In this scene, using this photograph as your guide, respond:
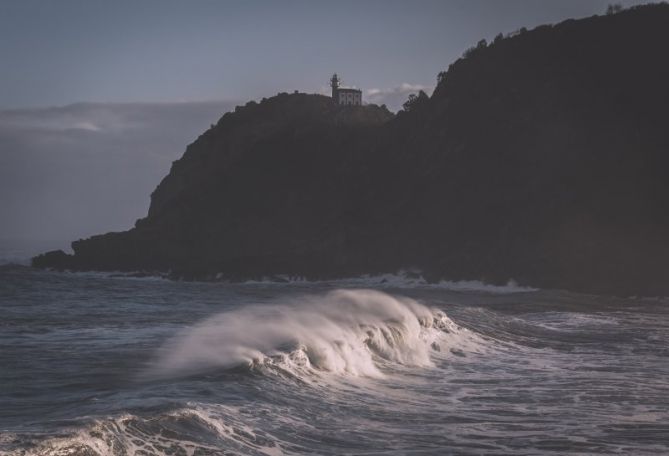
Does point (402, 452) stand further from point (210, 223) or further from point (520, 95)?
point (210, 223)

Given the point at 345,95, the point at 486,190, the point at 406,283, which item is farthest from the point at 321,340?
the point at 345,95

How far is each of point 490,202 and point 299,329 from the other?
4854cm

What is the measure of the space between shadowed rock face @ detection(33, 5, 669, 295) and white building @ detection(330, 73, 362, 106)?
1062 centimetres

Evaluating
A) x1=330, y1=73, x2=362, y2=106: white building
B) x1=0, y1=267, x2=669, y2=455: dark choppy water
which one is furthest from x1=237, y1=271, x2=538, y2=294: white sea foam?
x1=330, y1=73, x2=362, y2=106: white building

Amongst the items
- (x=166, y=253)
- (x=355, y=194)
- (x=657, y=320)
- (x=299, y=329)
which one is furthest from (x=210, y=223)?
(x=299, y=329)

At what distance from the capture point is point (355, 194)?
79.4 meters

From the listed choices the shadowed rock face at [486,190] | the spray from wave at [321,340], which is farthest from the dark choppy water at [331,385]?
the shadowed rock face at [486,190]

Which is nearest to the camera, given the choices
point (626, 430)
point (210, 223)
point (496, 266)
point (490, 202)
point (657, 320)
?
point (626, 430)

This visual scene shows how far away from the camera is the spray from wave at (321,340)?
14.8 m

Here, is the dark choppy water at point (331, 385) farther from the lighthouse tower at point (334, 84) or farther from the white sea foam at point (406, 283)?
the lighthouse tower at point (334, 84)

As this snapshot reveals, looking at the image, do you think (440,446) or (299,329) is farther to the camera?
(299,329)

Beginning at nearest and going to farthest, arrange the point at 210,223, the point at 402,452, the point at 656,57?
the point at 402,452
the point at 656,57
the point at 210,223

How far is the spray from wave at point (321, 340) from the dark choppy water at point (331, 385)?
2.1 inches

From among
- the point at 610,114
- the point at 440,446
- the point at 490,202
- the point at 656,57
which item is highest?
the point at 656,57
